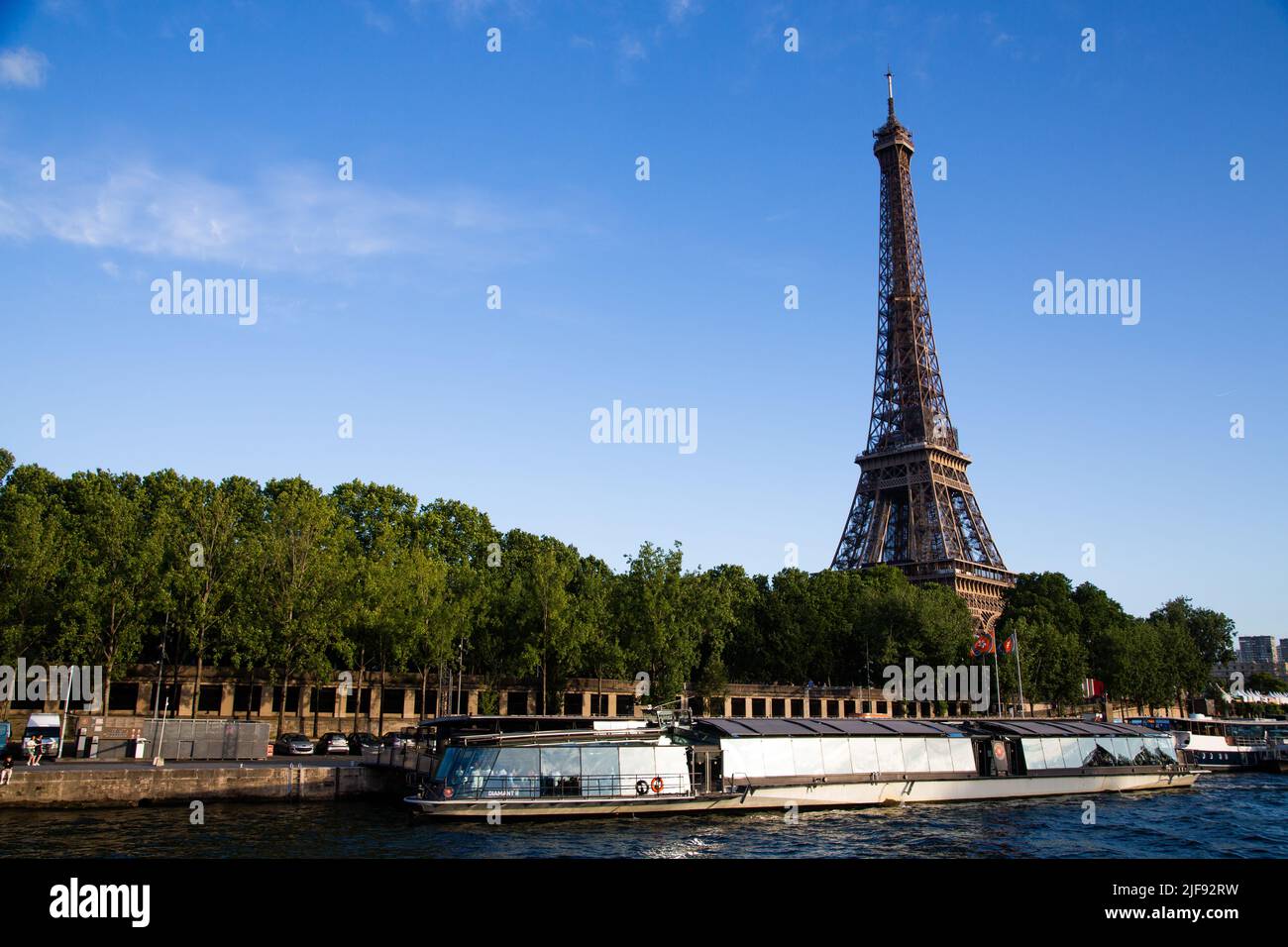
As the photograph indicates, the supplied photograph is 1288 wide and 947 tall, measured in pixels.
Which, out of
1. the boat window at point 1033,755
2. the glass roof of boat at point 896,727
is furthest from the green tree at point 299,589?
the boat window at point 1033,755

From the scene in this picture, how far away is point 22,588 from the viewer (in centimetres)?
5922

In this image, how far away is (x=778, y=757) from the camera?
4578 centimetres

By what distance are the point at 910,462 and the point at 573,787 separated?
112 meters

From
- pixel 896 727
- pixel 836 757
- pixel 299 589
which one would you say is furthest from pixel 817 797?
pixel 299 589

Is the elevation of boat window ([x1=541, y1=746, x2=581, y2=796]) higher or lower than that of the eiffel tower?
lower

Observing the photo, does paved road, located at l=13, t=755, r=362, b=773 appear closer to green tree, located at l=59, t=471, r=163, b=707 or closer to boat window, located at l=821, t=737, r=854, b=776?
green tree, located at l=59, t=471, r=163, b=707

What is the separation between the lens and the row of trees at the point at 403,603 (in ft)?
207

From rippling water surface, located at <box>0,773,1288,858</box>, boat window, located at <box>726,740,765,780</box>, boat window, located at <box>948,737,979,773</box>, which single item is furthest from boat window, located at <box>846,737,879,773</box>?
boat window, located at <box>726,740,765,780</box>

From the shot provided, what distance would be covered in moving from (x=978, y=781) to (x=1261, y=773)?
47.9 meters
